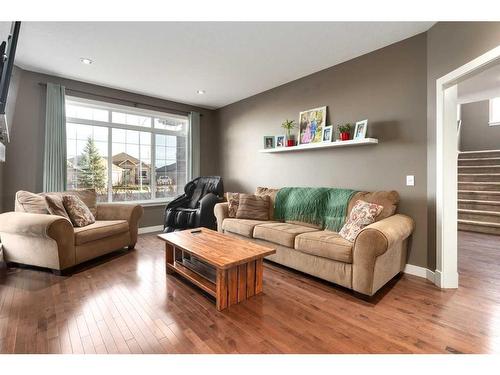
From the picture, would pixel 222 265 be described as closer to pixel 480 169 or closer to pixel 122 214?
pixel 122 214

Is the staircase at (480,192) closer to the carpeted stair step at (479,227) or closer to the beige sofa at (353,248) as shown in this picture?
the carpeted stair step at (479,227)

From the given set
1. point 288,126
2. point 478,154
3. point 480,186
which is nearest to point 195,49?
point 288,126

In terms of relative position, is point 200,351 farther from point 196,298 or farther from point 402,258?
point 402,258

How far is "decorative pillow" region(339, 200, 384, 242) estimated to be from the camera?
7.88 feet

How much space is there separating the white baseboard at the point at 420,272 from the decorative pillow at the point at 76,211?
385 centimetres

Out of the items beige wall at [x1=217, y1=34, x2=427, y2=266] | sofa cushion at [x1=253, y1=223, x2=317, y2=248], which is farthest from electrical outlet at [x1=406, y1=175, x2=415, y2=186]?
sofa cushion at [x1=253, y1=223, x2=317, y2=248]

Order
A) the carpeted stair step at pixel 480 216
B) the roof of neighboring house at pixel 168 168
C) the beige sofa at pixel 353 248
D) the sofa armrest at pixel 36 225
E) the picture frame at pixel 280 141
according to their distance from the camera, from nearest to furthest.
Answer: the beige sofa at pixel 353 248 < the sofa armrest at pixel 36 225 < the picture frame at pixel 280 141 < the carpeted stair step at pixel 480 216 < the roof of neighboring house at pixel 168 168

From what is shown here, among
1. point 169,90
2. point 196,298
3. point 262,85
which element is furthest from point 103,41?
point 196,298

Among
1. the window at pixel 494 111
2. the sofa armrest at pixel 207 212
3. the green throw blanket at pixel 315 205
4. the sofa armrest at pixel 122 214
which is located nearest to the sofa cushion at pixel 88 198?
the sofa armrest at pixel 122 214

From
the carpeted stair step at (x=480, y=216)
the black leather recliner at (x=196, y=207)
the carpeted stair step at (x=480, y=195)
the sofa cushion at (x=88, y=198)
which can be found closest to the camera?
the sofa cushion at (x=88, y=198)

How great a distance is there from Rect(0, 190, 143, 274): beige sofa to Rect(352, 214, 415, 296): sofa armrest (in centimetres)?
286

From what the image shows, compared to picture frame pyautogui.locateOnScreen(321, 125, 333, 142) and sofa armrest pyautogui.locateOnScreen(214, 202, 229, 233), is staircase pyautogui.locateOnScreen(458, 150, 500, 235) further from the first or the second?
sofa armrest pyautogui.locateOnScreen(214, 202, 229, 233)

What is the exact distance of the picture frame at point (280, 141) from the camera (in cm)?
394

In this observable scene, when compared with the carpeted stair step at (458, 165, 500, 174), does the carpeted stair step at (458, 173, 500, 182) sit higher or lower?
lower
